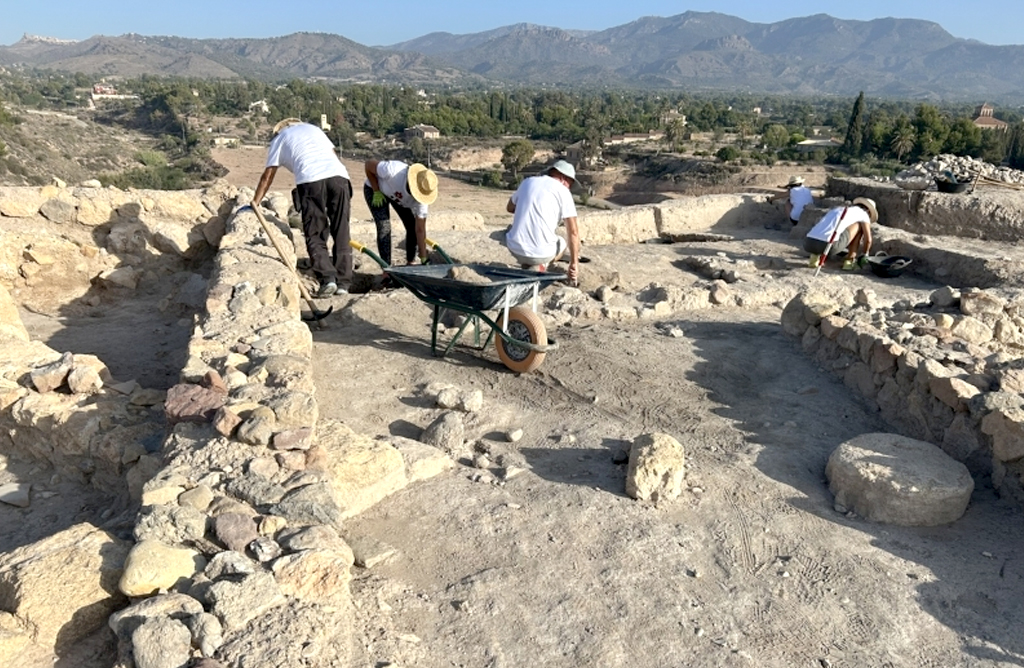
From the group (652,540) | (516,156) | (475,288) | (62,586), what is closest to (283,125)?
(475,288)

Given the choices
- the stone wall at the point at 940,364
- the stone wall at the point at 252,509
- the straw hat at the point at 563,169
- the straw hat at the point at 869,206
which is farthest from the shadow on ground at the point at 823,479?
the straw hat at the point at 869,206

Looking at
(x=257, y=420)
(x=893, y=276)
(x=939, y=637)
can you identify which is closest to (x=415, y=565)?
(x=257, y=420)

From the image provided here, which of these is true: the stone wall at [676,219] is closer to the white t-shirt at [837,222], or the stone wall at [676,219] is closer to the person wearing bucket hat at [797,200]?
the person wearing bucket hat at [797,200]

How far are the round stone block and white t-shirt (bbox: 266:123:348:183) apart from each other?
167 inches

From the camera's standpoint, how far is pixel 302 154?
564cm

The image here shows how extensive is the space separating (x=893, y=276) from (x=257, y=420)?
24.9ft

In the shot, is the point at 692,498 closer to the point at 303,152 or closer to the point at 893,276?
the point at 303,152

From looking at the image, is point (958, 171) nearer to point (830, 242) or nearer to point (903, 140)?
point (830, 242)

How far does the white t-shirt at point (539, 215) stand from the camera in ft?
18.0

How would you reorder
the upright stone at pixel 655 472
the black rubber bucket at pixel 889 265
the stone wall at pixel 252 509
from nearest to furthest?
the stone wall at pixel 252 509 → the upright stone at pixel 655 472 → the black rubber bucket at pixel 889 265

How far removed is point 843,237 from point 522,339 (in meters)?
5.04

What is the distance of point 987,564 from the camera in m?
2.98

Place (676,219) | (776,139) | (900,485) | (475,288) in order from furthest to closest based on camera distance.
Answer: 1. (776,139)
2. (676,219)
3. (475,288)
4. (900,485)

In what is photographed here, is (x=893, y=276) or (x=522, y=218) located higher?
(x=522, y=218)
